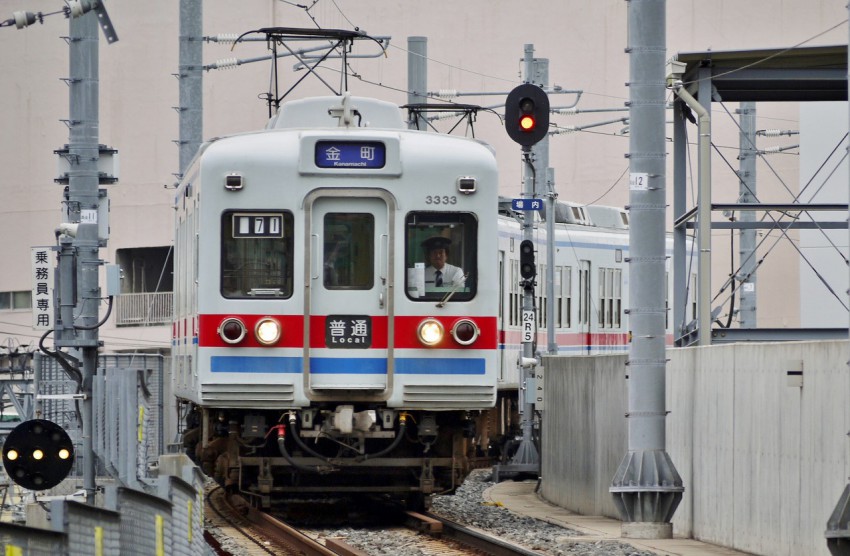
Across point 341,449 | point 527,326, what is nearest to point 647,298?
point 341,449

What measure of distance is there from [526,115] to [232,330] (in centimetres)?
433

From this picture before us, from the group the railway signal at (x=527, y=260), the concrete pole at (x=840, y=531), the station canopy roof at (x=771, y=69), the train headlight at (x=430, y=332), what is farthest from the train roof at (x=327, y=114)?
the concrete pole at (x=840, y=531)

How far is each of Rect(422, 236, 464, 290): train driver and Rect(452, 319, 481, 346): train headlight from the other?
0.36 metres

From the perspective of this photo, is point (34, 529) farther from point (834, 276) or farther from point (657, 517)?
point (834, 276)

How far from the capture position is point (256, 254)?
1452 cm

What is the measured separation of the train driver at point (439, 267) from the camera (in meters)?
14.6

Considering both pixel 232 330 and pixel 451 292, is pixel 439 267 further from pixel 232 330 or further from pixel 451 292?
pixel 232 330

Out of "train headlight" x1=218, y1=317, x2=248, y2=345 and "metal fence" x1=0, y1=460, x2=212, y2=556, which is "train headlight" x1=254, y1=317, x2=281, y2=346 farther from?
"metal fence" x1=0, y1=460, x2=212, y2=556

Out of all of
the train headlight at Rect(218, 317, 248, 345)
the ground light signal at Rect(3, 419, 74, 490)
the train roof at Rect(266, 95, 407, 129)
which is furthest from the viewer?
the train roof at Rect(266, 95, 407, 129)

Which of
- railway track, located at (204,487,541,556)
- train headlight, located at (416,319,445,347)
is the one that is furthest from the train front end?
railway track, located at (204,487,541,556)

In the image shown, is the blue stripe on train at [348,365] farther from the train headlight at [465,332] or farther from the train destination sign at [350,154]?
the train destination sign at [350,154]

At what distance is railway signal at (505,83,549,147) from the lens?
1684 cm

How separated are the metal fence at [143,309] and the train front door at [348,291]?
3365 centimetres

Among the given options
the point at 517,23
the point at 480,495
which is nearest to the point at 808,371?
the point at 480,495
